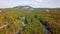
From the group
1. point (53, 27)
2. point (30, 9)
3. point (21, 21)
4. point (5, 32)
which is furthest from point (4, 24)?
point (53, 27)

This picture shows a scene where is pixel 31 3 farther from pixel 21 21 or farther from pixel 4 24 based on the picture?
pixel 4 24

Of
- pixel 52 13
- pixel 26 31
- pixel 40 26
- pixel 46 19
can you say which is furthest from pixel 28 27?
pixel 52 13

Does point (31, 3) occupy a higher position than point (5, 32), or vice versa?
point (31, 3)

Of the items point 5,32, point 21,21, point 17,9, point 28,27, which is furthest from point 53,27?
point 5,32

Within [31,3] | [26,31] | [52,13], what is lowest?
[26,31]

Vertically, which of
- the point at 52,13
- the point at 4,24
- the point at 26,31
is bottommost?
the point at 26,31

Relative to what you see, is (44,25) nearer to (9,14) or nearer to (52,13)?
(52,13)

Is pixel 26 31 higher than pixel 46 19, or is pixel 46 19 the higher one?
pixel 46 19
